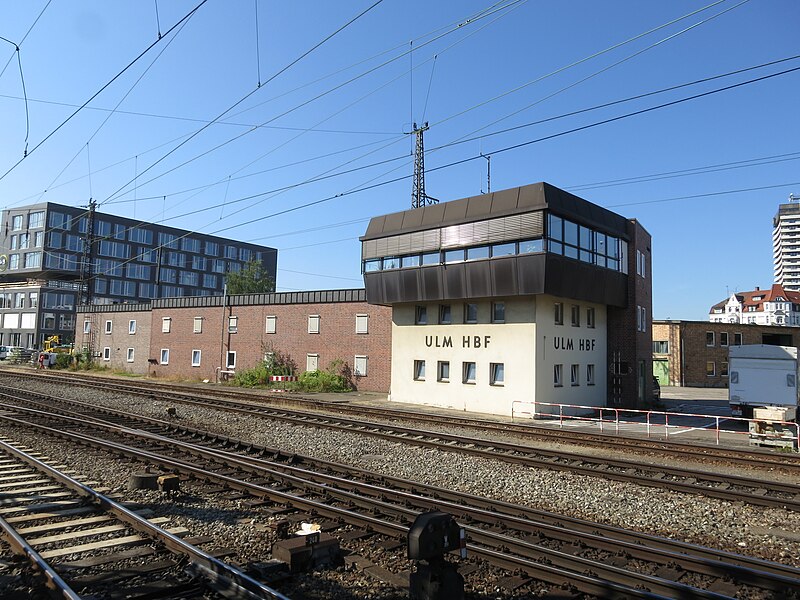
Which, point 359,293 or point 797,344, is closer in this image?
point 359,293

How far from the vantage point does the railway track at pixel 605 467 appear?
10.7 metres

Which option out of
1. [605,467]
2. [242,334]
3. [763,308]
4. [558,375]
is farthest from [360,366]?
[763,308]

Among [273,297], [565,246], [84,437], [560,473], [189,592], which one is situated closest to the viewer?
[189,592]

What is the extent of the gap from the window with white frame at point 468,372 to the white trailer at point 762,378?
10422 mm

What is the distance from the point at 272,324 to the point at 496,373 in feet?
64.4

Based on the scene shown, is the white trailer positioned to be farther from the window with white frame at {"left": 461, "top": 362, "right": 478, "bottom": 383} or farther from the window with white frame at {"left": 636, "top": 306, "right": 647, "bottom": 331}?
the window with white frame at {"left": 461, "top": 362, "right": 478, "bottom": 383}

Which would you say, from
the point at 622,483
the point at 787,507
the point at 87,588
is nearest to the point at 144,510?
the point at 87,588

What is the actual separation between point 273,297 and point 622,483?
101 feet

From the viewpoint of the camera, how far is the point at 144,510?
28.4 feet

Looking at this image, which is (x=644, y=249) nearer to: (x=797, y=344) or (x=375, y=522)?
(x=375, y=522)

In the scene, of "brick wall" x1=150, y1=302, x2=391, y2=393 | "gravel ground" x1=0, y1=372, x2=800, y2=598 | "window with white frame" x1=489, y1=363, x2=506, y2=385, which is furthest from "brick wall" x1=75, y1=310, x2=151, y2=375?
"window with white frame" x1=489, y1=363, x2=506, y2=385

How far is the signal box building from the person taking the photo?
74.3ft

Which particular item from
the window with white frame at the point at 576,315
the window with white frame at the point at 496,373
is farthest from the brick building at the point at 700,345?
the window with white frame at the point at 496,373

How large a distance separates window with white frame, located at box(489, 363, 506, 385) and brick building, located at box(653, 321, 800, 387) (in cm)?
3128
